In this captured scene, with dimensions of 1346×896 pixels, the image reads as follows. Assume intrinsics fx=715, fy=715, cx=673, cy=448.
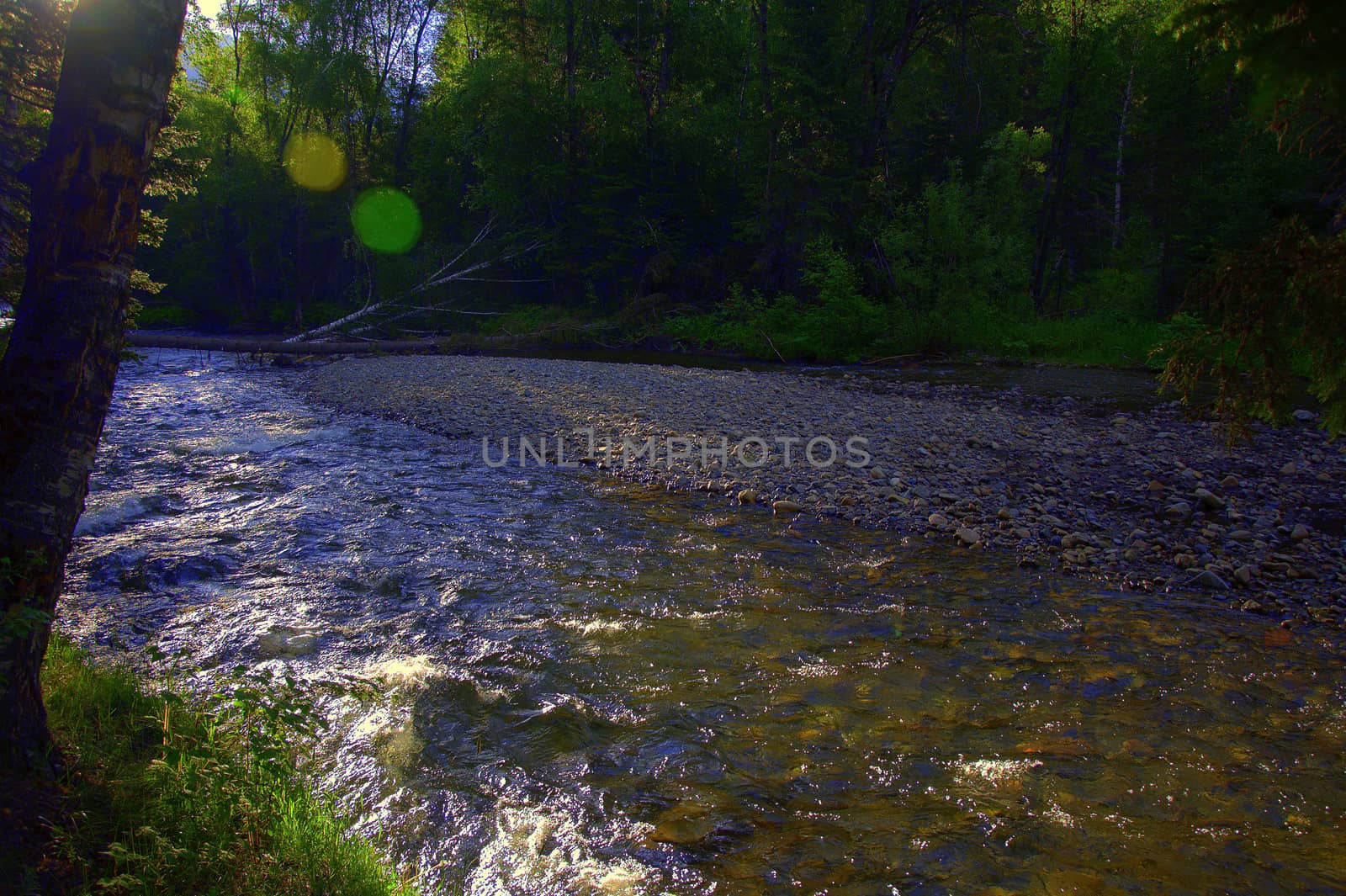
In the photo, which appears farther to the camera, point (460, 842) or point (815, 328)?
point (815, 328)

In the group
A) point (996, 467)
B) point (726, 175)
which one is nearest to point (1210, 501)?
point (996, 467)

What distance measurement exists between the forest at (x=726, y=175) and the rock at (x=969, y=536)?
12.8 metres

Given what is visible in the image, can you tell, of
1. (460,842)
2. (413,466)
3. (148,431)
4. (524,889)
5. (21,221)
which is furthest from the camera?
(148,431)

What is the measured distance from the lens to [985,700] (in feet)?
15.4

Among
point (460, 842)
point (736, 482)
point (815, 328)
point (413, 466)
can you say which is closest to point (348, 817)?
point (460, 842)

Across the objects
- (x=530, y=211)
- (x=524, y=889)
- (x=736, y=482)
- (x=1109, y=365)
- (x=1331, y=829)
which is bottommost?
(x=524, y=889)

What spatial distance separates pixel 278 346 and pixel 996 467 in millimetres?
22922

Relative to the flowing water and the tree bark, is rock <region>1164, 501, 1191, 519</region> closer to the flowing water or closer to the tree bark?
the flowing water

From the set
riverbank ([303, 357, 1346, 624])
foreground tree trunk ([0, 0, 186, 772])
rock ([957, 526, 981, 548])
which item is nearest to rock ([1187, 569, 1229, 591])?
riverbank ([303, 357, 1346, 624])

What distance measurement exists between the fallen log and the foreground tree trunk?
2271 cm

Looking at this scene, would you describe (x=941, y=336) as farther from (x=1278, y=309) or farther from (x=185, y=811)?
(x=185, y=811)

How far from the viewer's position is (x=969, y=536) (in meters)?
7.59

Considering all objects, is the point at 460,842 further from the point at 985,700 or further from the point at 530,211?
the point at 530,211

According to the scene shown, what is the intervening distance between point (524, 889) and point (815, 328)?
20.7 meters
